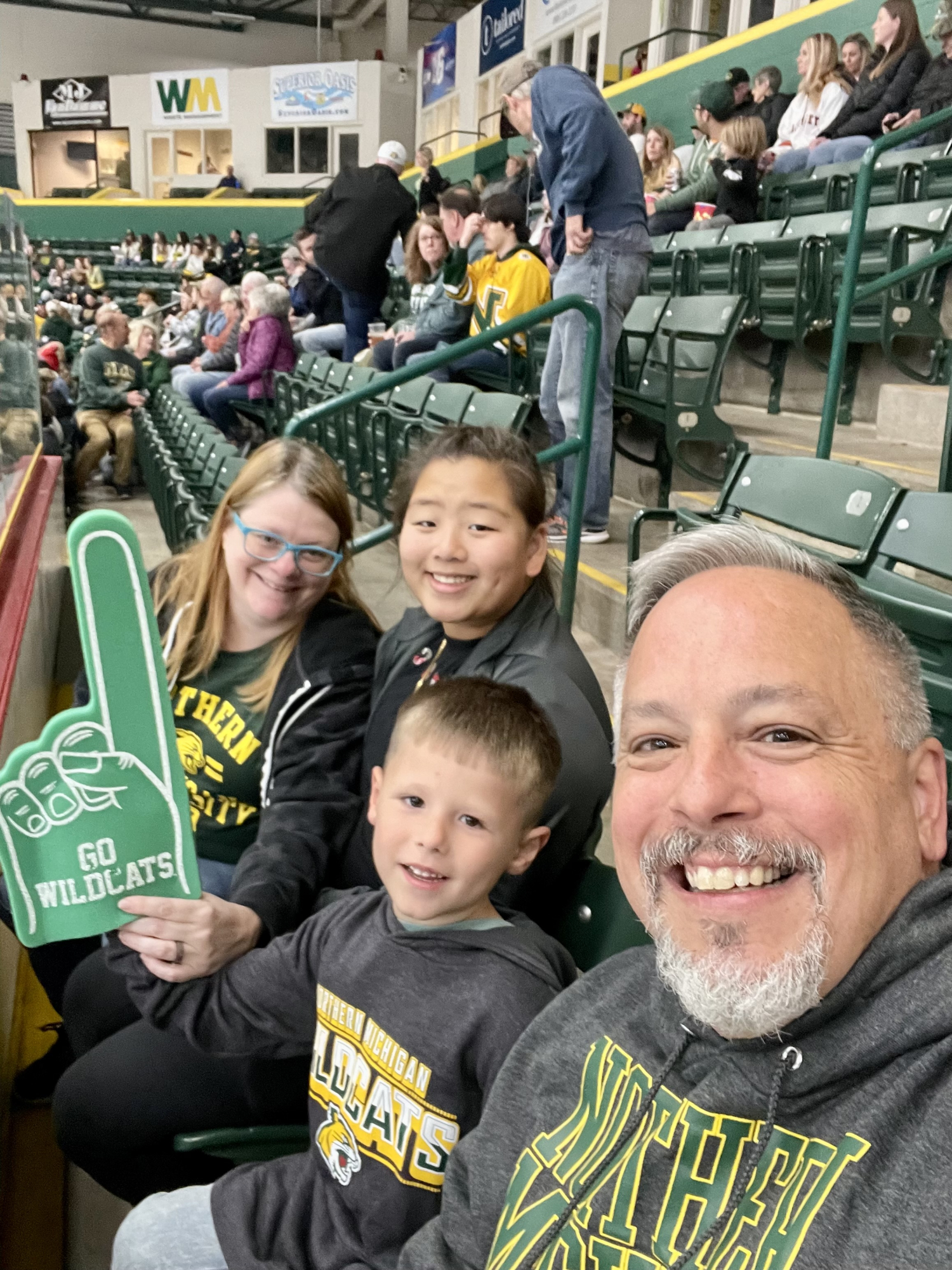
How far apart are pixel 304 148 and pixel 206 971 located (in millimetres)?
23693

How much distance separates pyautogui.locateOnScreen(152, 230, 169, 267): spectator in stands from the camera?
19.4 meters

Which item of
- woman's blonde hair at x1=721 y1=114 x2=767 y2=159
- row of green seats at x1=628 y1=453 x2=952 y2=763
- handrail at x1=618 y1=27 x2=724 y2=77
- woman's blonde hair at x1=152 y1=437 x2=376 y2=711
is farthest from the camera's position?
handrail at x1=618 y1=27 x2=724 y2=77

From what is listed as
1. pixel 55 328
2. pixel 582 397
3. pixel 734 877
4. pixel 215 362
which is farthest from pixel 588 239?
pixel 55 328

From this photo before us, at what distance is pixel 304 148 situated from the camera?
2227 cm

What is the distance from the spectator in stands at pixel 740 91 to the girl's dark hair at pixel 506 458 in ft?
21.3

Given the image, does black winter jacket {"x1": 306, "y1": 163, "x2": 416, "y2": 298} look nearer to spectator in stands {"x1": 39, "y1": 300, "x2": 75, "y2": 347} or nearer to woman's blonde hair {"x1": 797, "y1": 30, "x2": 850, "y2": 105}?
woman's blonde hair {"x1": 797, "y1": 30, "x2": 850, "y2": 105}

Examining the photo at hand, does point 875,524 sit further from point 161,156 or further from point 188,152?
point 161,156

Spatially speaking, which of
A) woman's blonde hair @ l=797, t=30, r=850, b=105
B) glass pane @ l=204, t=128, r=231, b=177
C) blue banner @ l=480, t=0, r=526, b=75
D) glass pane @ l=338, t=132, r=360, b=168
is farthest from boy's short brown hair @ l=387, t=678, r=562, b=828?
glass pane @ l=204, t=128, r=231, b=177

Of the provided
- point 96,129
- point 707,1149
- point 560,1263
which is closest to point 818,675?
point 707,1149

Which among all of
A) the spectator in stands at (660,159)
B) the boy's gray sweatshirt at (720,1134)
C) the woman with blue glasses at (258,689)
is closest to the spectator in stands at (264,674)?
the woman with blue glasses at (258,689)

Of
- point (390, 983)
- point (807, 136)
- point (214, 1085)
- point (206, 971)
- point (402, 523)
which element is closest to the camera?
point (390, 983)

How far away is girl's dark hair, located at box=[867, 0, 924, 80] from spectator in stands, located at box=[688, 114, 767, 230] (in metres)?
0.69

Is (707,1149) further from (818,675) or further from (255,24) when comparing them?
(255,24)

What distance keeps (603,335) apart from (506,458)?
2.28m
